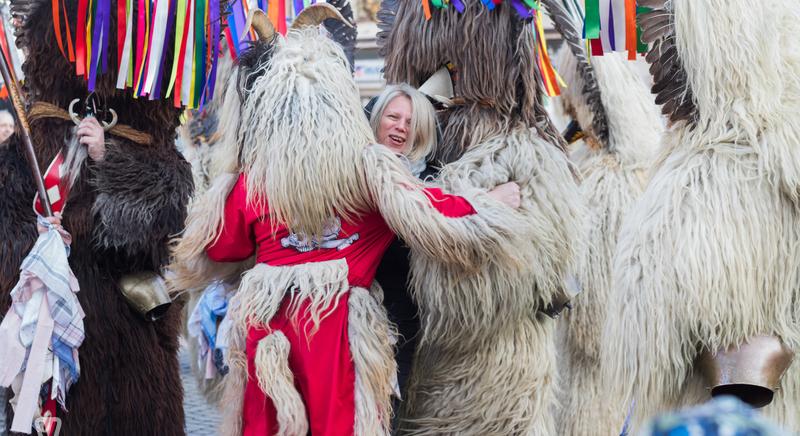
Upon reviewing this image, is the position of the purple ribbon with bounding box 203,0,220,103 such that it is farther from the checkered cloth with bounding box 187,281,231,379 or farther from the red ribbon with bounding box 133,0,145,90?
the checkered cloth with bounding box 187,281,231,379

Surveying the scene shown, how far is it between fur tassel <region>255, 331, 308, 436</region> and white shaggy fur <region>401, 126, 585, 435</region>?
0.45 meters

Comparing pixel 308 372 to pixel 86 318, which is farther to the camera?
pixel 86 318

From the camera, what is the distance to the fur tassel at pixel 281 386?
2.81 m

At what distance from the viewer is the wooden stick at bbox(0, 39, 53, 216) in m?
3.32

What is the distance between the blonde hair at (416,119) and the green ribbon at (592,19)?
1.76 feet

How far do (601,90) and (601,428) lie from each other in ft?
4.72

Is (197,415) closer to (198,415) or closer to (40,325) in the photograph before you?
(198,415)

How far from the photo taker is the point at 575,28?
3.61 m

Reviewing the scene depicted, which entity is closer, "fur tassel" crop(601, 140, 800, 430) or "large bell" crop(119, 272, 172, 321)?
"fur tassel" crop(601, 140, 800, 430)

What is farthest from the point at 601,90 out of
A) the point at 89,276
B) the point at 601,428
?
the point at 89,276

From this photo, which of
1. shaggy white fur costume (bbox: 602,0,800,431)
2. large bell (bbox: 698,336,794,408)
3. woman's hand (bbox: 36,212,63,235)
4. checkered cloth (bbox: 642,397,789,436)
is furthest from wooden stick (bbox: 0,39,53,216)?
checkered cloth (bbox: 642,397,789,436)

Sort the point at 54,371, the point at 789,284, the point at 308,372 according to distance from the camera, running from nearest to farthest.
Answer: the point at 789,284 → the point at 308,372 → the point at 54,371

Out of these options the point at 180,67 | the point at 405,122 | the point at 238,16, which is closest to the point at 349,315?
the point at 405,122

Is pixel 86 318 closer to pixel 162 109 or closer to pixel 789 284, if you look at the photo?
pixel 162 109
